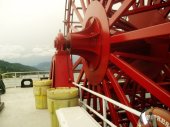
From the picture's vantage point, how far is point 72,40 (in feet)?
17.2

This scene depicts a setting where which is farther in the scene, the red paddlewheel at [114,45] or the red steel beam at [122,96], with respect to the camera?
the red paddlewheel at [114,45]

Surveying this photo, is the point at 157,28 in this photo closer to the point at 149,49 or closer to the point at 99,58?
the point at 99,58

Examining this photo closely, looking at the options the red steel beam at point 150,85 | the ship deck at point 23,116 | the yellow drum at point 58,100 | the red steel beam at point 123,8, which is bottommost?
the ship deck at point 23,116

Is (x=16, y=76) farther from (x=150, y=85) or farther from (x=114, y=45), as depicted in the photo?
(x=150, y=85)

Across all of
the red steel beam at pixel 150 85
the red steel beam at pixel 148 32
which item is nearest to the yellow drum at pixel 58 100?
the red steel beam at pixel 150 85

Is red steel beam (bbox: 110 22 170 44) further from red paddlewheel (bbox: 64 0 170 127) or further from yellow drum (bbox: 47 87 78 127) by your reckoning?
yellow drum (bbox: 47 87 78 127)

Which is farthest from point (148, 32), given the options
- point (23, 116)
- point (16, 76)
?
point (16, 76)

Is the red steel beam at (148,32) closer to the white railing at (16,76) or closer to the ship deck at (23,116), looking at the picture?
the ship deck at (23,116)

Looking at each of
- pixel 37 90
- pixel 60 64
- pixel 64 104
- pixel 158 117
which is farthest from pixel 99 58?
pixel 37 90

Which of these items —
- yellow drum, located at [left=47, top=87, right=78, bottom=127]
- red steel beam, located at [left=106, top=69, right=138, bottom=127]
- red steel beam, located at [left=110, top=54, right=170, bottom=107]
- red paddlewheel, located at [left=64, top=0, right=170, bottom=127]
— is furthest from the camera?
yellow drum, located at [left=47, top=87, right=78, bottom=127]

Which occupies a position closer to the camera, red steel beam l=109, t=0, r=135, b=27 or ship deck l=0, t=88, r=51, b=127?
red steel beam l=109, t=0, r=135, b=27

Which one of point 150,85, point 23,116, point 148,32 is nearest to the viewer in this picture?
point 148,32

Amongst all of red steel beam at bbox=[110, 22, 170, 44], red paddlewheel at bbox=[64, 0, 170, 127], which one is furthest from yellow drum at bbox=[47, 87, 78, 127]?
red steel beam at bbox=[110, 22, 170, 44]

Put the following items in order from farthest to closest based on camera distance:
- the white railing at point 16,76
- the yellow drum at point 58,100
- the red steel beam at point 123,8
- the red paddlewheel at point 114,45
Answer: the white railing at point 16,76 < the yellow drum at point 58,100 < the red paddlewheel at point 114,45 < the red steel beam at point 123,8
